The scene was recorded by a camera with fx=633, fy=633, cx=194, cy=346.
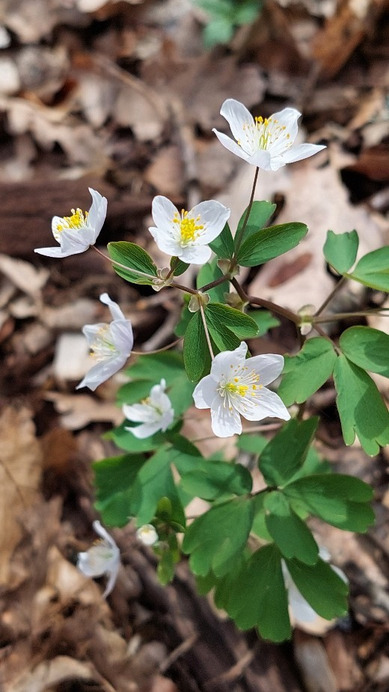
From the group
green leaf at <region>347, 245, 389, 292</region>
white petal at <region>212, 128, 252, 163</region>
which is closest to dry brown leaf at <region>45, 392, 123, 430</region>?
green leaf at <region>347, 245, 389, 292</region>

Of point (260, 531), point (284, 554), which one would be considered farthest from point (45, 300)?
point (284, 554)

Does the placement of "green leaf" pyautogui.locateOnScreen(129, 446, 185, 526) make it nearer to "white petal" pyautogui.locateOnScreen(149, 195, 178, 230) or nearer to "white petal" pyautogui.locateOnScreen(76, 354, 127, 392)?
"white petal" pyautogui.locateOnScreen(76, 354, 127, 392)

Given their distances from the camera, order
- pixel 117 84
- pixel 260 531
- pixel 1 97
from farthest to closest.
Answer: pixel 117 84 → pixel 1 97 → pixel 260 531

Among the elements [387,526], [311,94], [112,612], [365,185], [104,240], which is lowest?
[112,612]

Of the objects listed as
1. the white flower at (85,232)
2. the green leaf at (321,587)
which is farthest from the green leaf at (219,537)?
the white flower at (85,232)

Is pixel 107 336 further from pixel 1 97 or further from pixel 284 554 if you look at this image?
pixel 1 97
